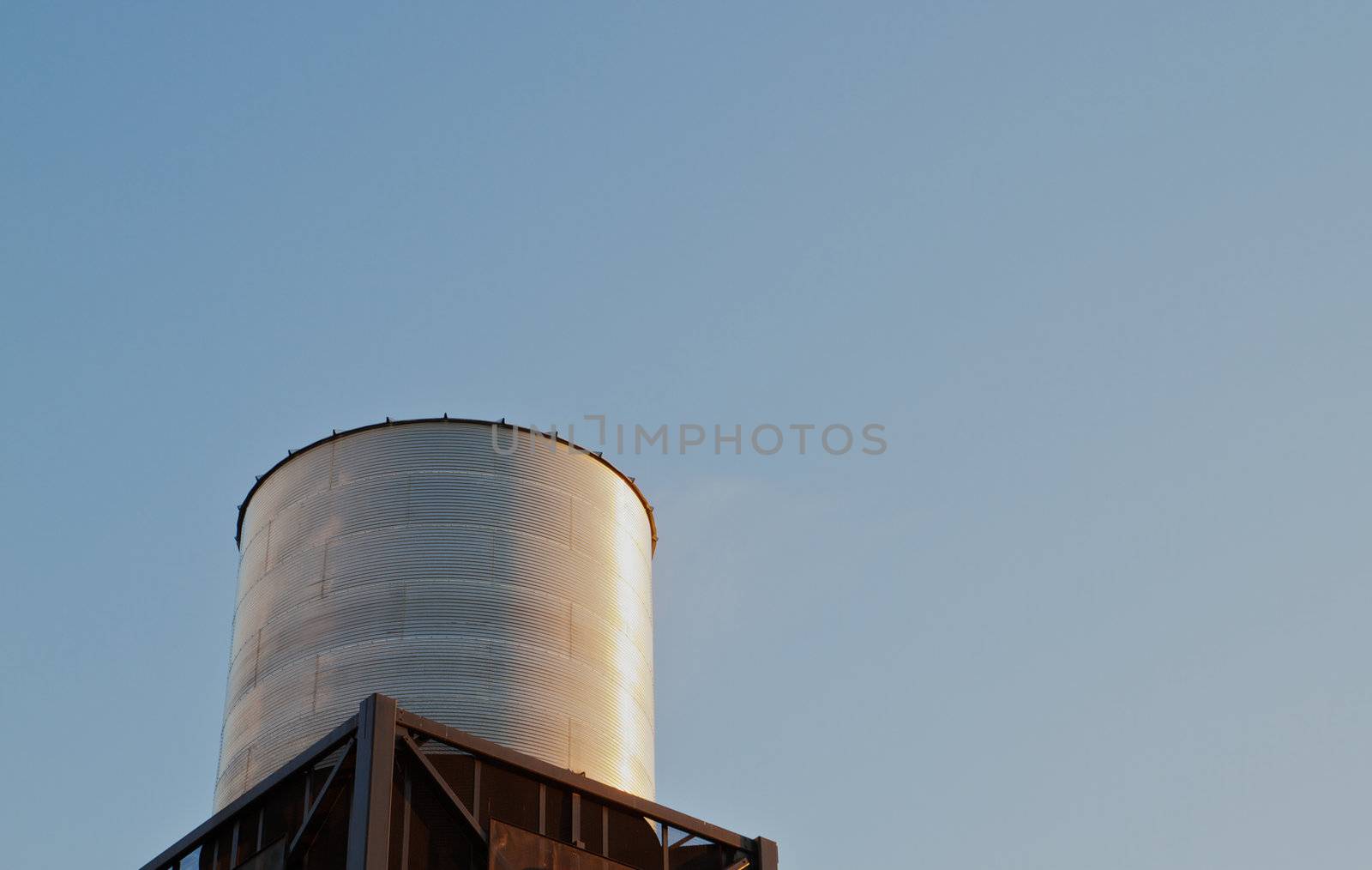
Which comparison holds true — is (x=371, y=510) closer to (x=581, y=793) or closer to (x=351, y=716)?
(x=351, y=716)

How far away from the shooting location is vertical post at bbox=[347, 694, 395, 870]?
64.5 feet

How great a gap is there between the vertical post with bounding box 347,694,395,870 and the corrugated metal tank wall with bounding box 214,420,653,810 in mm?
1511

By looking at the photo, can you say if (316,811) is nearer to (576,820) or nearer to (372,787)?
(372,787)

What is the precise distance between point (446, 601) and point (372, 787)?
11.1 feet

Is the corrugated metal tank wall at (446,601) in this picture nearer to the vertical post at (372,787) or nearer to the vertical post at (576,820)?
the vertical post at (576,820)

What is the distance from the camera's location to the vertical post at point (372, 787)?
1967cm

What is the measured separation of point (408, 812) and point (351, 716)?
173 centimetres

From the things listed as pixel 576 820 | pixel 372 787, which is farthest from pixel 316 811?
pixel 576 820

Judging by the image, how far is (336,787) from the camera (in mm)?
20672

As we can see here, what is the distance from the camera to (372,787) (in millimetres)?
19938

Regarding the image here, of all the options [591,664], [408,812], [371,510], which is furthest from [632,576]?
[408,812]

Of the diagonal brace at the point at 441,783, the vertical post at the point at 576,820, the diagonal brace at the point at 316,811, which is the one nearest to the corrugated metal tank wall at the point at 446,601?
the vertical post at the point at 576,820

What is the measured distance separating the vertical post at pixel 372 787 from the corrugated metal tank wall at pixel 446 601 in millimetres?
1511

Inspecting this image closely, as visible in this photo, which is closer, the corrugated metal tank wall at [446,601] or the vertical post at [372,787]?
the vertical post at [372,787]
